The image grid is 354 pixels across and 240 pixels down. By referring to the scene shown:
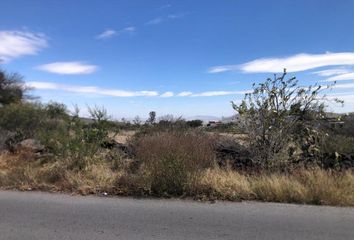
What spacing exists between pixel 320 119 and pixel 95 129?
5.54 meters

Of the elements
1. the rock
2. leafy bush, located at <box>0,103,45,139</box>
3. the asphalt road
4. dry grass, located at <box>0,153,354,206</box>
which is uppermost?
leafy bush, located at <box>0,103,45,139</box>

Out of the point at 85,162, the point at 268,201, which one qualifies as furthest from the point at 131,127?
the point at 268,201

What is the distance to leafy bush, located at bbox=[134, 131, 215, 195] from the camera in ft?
28.8

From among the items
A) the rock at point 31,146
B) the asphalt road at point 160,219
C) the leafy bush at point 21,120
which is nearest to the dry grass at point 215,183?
the asphalt road at point 160,219

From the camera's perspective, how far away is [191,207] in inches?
309

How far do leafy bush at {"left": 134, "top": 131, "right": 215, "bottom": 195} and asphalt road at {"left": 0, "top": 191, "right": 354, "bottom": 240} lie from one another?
22.3 inches

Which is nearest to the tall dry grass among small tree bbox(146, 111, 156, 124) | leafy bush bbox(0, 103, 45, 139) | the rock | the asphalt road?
the asphalt road

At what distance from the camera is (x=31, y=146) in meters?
14.4

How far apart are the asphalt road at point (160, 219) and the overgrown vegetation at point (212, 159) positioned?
1.63ft

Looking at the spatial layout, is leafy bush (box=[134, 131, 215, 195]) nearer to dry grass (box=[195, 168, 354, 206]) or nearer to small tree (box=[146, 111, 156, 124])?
dry grass (box=[195, 168, 354, 206])

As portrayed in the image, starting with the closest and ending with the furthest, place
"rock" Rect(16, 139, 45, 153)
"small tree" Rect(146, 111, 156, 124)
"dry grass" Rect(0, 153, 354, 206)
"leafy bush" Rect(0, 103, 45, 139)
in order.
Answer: "dry grass" Rect(0, 153, 354, 206) < "rock" Rect(16, 139, 45, 153) < "small tree" Rect(146, 111, 156, 124) < "leafy bush" Rect(0, 103, 45, 139)

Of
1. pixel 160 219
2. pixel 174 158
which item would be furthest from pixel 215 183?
pixel 160 219

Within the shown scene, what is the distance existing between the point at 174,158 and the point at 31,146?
22.3 ft

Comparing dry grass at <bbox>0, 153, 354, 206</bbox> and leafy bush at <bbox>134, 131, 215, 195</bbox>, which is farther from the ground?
leafy bush at <bbox>134, 131, 215, 195</bbox>
